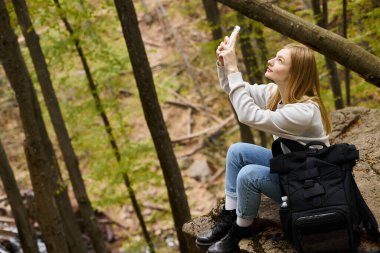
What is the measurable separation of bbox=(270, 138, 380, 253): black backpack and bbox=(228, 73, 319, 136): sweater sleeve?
0.60 ft

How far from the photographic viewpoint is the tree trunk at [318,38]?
310cm

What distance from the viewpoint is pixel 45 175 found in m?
5.70

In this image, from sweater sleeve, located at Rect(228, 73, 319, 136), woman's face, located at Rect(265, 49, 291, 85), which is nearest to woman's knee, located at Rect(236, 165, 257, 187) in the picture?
sweater sleeve, located at Rect(228, 73, 319, 136)

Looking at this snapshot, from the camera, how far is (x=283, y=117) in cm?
334

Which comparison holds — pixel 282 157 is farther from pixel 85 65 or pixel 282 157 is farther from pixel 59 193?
pixel 85 65

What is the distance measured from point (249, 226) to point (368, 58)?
66.1 inches

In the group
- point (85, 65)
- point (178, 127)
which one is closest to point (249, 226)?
→ point (85, 65)

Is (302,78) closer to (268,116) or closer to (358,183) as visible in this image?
(268,116)

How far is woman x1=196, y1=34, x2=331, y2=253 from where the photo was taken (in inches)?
132

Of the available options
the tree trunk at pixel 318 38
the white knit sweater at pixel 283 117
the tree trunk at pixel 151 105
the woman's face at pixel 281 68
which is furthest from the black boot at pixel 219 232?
the tree trunk at pixel 151 105

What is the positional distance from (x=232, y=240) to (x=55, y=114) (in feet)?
19.8

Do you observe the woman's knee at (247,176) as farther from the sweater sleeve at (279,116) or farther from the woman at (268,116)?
the sweater sleeve at (279,116)

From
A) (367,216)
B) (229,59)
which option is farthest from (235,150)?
(367,216)

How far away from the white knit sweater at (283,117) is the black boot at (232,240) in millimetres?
971
